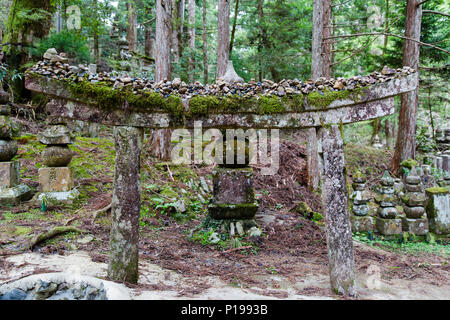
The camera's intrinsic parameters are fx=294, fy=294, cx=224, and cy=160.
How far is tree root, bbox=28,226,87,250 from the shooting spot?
15.1ft

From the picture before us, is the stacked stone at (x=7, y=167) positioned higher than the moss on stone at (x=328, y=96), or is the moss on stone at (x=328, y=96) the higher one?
the moss on stone at (x=328, y=96)

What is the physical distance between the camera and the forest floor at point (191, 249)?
395cm

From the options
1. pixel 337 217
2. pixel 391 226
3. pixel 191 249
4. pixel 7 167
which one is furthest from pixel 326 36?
pixel 7 167

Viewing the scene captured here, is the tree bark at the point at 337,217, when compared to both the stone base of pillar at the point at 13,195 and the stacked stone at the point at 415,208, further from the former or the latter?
the stone base of pillar at the point at 13,195

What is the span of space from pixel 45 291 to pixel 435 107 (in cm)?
2027

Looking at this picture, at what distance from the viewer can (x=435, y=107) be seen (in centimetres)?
1702

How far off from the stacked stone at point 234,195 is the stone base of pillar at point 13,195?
4.14 m

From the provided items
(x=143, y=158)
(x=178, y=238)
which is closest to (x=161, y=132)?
(x=143, y=158)

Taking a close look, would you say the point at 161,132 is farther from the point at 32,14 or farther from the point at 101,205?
the point at 32,14

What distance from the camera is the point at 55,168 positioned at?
648 cm

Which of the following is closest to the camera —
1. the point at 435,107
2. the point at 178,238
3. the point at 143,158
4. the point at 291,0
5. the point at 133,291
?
the point at 133,291

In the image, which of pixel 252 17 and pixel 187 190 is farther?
pixel 252 17

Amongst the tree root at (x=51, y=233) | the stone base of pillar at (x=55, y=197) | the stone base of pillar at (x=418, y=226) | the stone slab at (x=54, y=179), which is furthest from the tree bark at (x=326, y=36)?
the tree root at (x=51, y=233)
